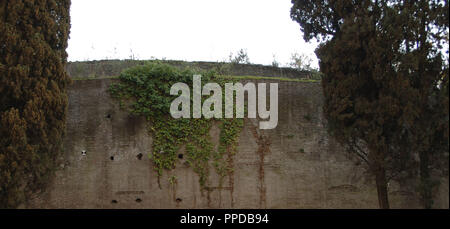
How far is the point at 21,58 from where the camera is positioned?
27.9 feet

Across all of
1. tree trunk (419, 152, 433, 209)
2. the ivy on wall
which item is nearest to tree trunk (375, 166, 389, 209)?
tree trunk (419, 152, 433, 209)

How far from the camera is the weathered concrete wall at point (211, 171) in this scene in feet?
33.9

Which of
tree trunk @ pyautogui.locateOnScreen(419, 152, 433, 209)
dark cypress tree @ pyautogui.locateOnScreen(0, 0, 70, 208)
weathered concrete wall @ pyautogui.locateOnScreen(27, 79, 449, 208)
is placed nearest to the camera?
tree trunk @ pyautogui.locateOnScreen(419, 152, 433, 209)

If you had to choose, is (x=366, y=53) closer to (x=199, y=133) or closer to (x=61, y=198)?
(x=199, y=133)

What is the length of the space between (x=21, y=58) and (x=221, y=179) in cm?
496

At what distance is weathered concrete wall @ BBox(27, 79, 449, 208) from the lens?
33.9 ft

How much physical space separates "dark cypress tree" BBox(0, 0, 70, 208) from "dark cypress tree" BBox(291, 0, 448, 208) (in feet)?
17.6

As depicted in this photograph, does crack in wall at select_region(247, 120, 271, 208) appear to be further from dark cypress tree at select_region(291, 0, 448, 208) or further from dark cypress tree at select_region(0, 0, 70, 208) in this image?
dark cypress tree at select_region(0, 0, 70, 208)

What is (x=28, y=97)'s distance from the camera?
848cm
